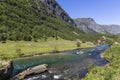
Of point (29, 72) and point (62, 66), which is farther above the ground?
point (29, 72)

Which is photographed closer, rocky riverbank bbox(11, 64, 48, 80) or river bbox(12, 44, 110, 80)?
river bbox(12, 44, 110, 80)

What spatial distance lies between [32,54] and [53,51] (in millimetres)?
28894

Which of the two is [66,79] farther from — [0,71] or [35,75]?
[0,71]

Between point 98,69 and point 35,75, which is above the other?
point 98,69

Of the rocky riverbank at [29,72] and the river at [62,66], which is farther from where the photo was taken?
the rocky riverbank at [29,72]

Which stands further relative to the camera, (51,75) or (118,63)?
(51,75)

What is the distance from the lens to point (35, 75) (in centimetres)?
8519

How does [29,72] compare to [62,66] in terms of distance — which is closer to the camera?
[29,72]

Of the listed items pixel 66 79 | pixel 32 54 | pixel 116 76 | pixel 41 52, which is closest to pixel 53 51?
pixel 41 52

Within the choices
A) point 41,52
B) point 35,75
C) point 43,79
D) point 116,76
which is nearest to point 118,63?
point 116,76

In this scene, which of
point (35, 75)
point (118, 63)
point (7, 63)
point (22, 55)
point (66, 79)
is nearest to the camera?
point (118, 63)

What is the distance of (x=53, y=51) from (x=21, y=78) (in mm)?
112021

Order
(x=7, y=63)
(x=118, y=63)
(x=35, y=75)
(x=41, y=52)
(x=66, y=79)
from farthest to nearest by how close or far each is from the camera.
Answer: (x=41, y=52) < (x=35, y=75) < (x=7, y=63) < (x=66, y=79) < (x=118, y=63)

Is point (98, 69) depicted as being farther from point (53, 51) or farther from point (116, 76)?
point (53, 51)
